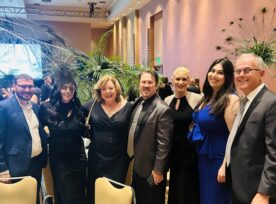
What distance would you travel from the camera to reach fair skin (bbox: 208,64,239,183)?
224 centimetres

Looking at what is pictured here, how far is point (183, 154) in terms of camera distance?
2.67 metres

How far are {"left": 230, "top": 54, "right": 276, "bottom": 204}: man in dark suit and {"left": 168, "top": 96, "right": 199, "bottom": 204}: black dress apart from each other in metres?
0.71

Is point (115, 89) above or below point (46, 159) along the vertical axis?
above

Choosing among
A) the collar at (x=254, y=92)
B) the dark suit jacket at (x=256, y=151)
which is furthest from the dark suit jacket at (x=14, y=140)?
the collar at (x=254, y=92)

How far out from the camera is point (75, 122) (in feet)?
8.84

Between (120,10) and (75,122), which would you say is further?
(120,10)

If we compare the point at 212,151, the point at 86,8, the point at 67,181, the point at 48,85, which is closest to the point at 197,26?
the point at 48,85

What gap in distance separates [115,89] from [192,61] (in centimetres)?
504

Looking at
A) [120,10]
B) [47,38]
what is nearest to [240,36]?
[47,38]

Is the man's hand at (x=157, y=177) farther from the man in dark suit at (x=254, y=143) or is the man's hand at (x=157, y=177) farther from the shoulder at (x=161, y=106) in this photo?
the man in dark suit at (x=254, y=143)

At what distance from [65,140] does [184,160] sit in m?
1.03

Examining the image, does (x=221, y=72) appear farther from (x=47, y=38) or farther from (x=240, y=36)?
(x=240, y=36)

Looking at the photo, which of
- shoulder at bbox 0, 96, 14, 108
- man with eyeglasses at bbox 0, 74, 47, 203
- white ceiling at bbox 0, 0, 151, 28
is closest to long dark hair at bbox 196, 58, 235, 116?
man with eyeglasses at bbox 0, 74, 47, 203

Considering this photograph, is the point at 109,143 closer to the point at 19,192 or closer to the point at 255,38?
the point at 19,192
